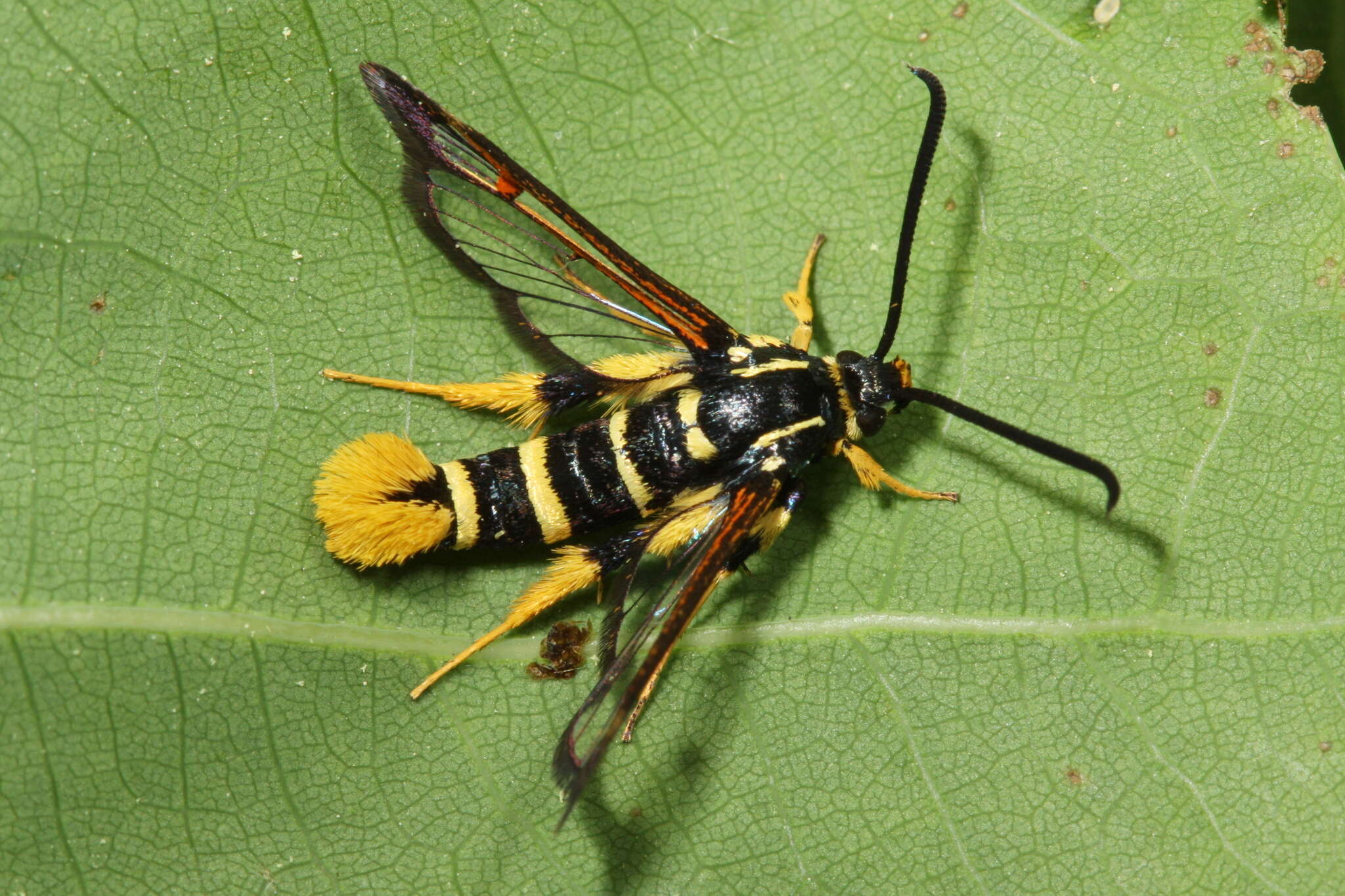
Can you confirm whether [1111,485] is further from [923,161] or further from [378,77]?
[378,77]

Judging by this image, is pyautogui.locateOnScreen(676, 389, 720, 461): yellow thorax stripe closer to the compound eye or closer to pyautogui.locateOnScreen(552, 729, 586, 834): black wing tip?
the compound eye

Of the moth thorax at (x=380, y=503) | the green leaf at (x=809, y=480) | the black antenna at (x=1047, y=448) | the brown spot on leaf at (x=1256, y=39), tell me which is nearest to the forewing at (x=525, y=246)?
the green leaf at (x=809, y=480)

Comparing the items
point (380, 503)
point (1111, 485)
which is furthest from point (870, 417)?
point (380, 503)

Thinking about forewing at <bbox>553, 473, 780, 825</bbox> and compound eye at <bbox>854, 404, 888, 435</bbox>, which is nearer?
forewing at <bbox>553, 473, 780, 825</bbox>

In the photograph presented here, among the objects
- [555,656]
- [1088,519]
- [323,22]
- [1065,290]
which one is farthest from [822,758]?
[323,22]

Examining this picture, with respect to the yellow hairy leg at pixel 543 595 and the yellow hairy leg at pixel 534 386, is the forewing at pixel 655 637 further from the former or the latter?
the yellow hairy leg at pixel 534 386

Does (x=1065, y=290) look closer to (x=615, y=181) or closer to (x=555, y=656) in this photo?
(x=615, y=181)

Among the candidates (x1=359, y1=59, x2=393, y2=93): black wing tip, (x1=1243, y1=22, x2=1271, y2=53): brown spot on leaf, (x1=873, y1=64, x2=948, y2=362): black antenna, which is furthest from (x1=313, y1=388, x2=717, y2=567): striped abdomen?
(x1=1243, y1=22, x2=1271, y2=53): brown spot on leaf
